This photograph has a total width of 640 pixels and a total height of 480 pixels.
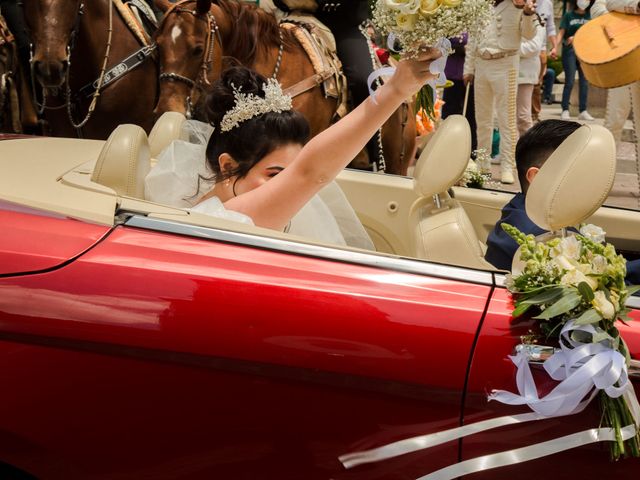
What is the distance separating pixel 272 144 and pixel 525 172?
0.83 metres

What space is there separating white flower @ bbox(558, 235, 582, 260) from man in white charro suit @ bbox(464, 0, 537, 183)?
5.03 m

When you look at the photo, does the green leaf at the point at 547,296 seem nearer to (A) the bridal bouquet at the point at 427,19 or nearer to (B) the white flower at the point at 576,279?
(B) the white flower at the point at 576,279

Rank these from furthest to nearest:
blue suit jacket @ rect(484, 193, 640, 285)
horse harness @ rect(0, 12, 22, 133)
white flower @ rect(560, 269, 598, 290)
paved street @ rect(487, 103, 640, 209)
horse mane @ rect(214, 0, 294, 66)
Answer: paved street @ rect(487, 103, 640, 209) → horse harness @ rect(0, 12, 22, 133) → horse mane @ rect(214, 0, 294, 66) → blue suit jacket @ rect(484, 193, 640, 285) → white flower @ rect(560, 269, 598, 290)

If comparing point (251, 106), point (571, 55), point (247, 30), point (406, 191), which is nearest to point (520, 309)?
point (251, 106)

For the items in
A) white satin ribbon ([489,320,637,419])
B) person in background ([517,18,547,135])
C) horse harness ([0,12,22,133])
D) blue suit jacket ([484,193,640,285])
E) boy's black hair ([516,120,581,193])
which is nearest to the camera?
white satin ribbon ([489,320,637,419])

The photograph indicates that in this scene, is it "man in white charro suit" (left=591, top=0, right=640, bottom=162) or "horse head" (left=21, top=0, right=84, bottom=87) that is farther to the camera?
"man in white charro suit" (left=591, top=0, right=640, bottom=162)

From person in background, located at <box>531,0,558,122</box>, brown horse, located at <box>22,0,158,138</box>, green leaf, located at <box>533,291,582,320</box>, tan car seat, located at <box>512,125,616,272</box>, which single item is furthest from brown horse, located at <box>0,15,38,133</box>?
green leaf, located at <box>533,291,582,320</box>

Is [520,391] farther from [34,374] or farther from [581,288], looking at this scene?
[34,374]

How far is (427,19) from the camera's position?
2057 millimetres

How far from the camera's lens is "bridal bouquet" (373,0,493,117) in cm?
204

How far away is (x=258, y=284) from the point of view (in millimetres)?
1762

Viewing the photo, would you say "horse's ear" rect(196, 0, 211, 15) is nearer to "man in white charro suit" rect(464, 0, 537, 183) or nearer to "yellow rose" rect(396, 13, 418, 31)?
"man in white charro suit" rect(464, 0, 537, 183)

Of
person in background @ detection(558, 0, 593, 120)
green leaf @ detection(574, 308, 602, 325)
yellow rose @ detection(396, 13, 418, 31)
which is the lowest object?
person in background @ detection(558, 0, 593, 120)

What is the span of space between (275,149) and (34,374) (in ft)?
3.96
